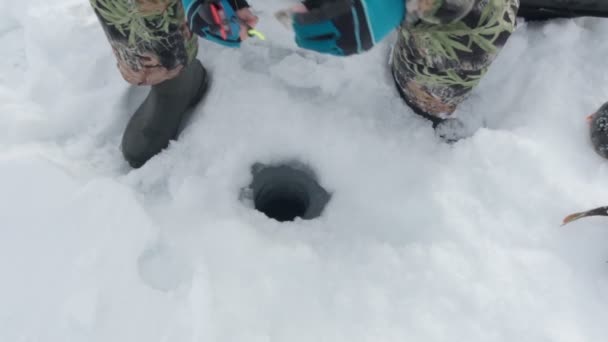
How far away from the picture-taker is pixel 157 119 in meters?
1.38

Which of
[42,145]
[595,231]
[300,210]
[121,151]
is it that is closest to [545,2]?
[595,231]

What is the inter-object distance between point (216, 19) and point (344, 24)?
0.83 ft

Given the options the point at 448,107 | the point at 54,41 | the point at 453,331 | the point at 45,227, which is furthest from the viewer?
the point at 54,41

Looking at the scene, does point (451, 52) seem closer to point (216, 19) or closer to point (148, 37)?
point (216, 19)

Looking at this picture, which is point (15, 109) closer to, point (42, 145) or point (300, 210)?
point (42, 145)

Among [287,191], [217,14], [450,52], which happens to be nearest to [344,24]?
[217,14]

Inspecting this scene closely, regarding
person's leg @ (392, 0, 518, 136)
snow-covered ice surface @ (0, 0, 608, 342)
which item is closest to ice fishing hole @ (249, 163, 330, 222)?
snow-covered ice surface @ (0, 0, 608, 342)

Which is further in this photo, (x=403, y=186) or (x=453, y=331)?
(x=403, y=186)

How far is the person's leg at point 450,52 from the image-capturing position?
1030 millimetres

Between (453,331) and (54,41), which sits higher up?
(54,41)

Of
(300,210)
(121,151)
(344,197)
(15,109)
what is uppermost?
(15,109)

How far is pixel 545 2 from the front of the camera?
60.8 inches

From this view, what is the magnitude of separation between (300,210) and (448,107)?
529mm

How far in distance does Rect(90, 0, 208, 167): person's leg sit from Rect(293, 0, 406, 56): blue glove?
1.49 ft
